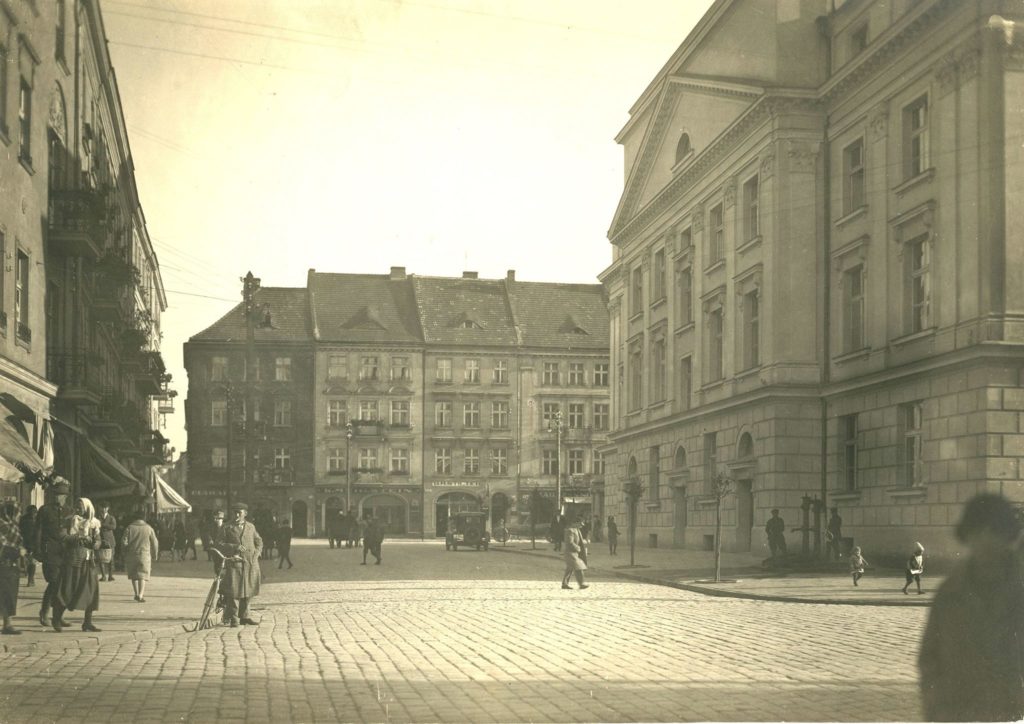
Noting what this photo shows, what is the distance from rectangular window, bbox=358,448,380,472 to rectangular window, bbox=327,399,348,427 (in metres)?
2.26

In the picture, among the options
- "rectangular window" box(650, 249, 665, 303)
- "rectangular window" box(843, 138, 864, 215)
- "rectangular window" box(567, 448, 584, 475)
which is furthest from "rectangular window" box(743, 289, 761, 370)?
"rectangular window" box(567, 448, 584, 475)

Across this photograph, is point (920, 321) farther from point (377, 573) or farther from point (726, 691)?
point (726, 691)

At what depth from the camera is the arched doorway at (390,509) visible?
7881 centimetres

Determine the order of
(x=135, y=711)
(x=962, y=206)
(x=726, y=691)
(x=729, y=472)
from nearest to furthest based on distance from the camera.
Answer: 1. (x=135, y=711)
2. (x=726, y=691)
3. (x=962, y=206)
4. (x=729, y=472)

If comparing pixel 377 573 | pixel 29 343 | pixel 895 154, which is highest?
pixel 895 154

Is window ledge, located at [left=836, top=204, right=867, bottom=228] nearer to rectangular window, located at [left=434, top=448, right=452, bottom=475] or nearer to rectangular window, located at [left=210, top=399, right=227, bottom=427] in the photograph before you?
rectangular window, located at [left=210, top=399, right=227, bottom=427]

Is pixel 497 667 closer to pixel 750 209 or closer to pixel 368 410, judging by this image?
pixel 750 209

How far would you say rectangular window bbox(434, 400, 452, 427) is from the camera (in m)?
81.1

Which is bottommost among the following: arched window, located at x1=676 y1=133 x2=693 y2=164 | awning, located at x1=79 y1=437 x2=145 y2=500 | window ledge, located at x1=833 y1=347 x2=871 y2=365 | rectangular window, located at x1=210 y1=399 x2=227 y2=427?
awning, located at x1=79 y1=437 x2=145 y2=500

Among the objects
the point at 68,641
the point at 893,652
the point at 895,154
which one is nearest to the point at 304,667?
the point at 68,641

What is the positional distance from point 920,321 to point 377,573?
48.3 feet

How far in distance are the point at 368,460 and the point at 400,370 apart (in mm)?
6100

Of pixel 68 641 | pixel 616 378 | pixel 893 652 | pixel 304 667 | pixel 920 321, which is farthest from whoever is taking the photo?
pixel 616 378

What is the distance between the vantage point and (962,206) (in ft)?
89.7
